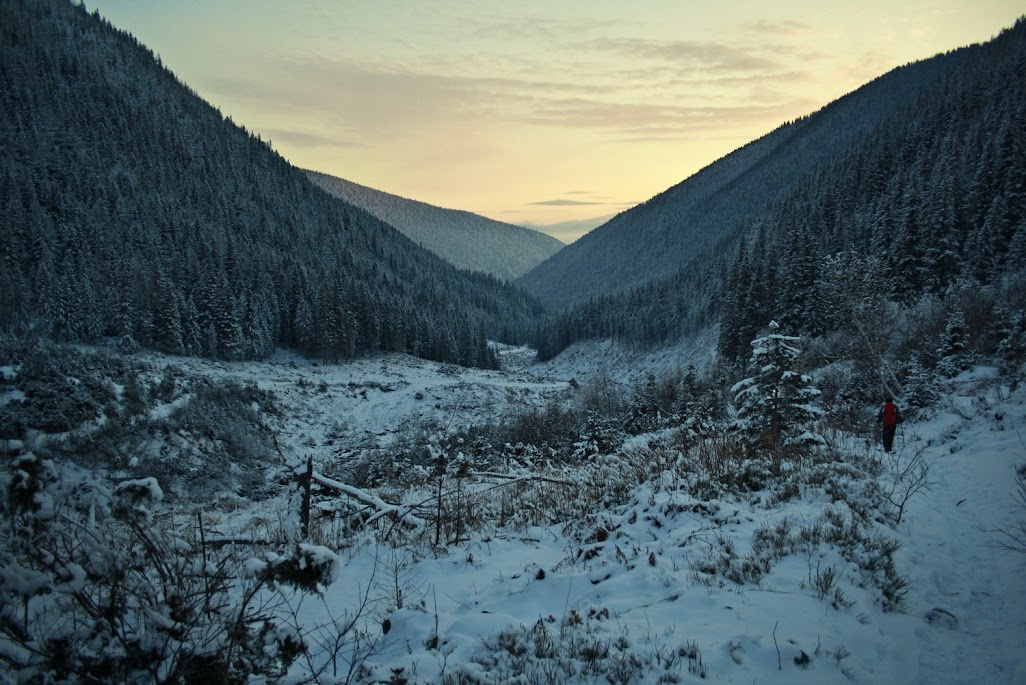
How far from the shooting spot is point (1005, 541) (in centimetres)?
483

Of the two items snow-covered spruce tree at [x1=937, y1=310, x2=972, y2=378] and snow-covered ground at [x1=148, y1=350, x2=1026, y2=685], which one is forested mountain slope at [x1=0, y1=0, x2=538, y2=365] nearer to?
snow-covered ground at [x1=148, y1=350, x2=1026, y2=685]

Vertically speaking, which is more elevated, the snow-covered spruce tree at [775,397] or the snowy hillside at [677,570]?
the snow-covered spruce tree at [775,397]

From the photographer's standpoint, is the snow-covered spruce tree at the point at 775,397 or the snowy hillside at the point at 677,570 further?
the snow-covered spruce tree at the point at 775,397

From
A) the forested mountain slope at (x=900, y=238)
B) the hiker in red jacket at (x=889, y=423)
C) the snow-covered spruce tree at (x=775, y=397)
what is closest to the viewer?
the hiker in red jacket at (x=889, y=423)

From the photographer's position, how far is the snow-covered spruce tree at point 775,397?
957 cm

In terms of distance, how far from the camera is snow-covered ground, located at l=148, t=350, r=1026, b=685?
3.20 m

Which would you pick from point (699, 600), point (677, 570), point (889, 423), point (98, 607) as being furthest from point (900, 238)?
point (98, 607)

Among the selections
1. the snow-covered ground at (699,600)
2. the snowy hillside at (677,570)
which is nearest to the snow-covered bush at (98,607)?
the snowy hillside at (677,570)

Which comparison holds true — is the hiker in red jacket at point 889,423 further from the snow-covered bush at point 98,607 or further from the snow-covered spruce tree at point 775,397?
the snow-covered bush at point 98,607

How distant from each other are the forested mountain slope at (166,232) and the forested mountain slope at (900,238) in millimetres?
48511

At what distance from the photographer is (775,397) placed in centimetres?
1023

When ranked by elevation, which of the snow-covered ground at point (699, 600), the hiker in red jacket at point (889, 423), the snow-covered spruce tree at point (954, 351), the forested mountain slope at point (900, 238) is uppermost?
the forested mountain slope at point (900, 238)

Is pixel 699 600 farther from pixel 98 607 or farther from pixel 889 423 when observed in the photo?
pixel 889 423

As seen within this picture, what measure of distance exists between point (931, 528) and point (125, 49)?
607ft
